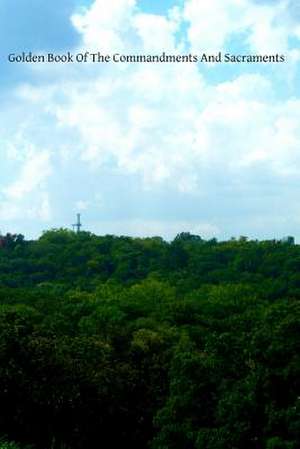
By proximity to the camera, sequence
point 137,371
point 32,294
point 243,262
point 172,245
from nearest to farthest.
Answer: point 137,371, point 32,294, point 243,262, point 172,245

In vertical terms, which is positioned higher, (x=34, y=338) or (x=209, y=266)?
(x=209, y=266)

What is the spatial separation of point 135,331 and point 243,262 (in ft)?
125

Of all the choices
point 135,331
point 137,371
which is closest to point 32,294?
point 135,331

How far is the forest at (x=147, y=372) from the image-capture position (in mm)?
24328

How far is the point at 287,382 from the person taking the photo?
2464cm

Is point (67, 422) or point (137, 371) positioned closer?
point (67, 422)

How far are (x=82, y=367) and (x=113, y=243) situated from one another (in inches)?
2083

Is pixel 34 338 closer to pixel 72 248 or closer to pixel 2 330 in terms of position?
pixel 2 330

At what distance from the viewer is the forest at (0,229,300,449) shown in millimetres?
24328

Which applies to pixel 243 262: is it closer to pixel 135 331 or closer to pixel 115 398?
pixel 135 331

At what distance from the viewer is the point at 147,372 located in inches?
1364

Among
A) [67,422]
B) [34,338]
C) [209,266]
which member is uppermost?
[209,266]

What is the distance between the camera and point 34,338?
3181 centimetres

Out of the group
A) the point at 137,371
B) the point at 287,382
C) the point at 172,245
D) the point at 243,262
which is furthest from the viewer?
the point at 172,245
